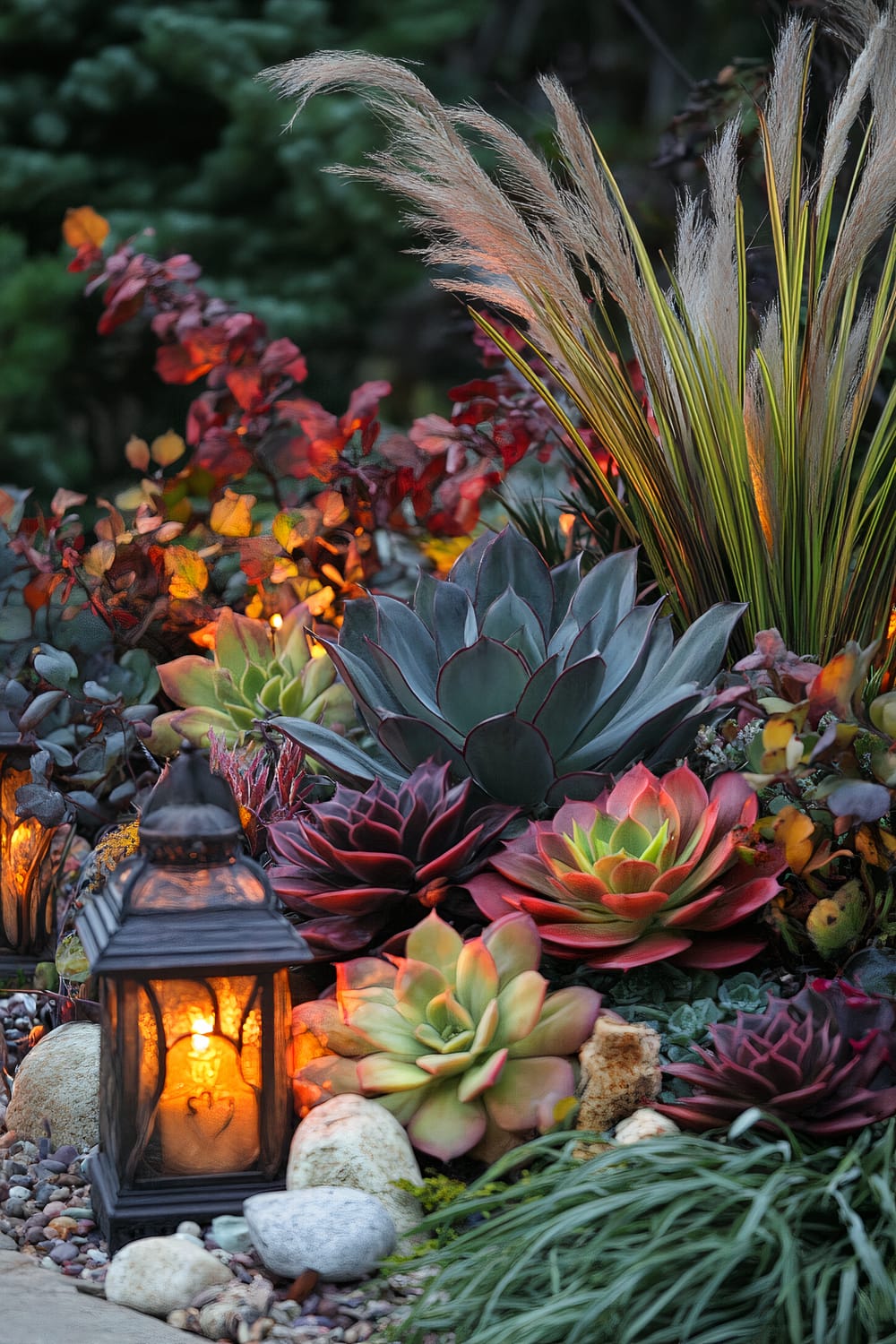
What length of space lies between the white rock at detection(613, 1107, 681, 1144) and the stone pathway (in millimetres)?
520

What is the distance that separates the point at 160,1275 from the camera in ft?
4.80

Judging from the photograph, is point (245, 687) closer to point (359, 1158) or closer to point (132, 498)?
point (132, 498)

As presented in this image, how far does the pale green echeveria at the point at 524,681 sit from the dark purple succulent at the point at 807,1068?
0.52 meters

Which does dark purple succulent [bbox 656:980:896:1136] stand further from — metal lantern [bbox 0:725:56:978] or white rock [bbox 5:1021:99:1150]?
metal lantern [bbox 0:725:56:978]

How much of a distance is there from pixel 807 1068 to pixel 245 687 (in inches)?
53.3

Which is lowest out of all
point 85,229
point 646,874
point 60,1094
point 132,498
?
point 60,1094

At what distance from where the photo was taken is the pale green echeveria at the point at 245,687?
2506mm

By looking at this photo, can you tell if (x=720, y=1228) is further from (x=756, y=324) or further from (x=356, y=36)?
(x=356, y=36)

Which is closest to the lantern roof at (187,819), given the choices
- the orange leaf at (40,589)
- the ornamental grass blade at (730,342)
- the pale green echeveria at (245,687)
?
the pale green echeveria at (245,687)

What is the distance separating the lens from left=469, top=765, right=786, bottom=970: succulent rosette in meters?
1.76

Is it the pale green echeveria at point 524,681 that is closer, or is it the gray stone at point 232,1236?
the gray stone at point 232,1236

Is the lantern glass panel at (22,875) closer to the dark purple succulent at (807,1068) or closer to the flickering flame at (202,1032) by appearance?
the flickering flame at (202,1032)

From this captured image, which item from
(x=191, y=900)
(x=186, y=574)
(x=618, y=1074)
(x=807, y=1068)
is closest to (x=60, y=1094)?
(x=191, y=900)

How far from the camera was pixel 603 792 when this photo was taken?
6.52ft
